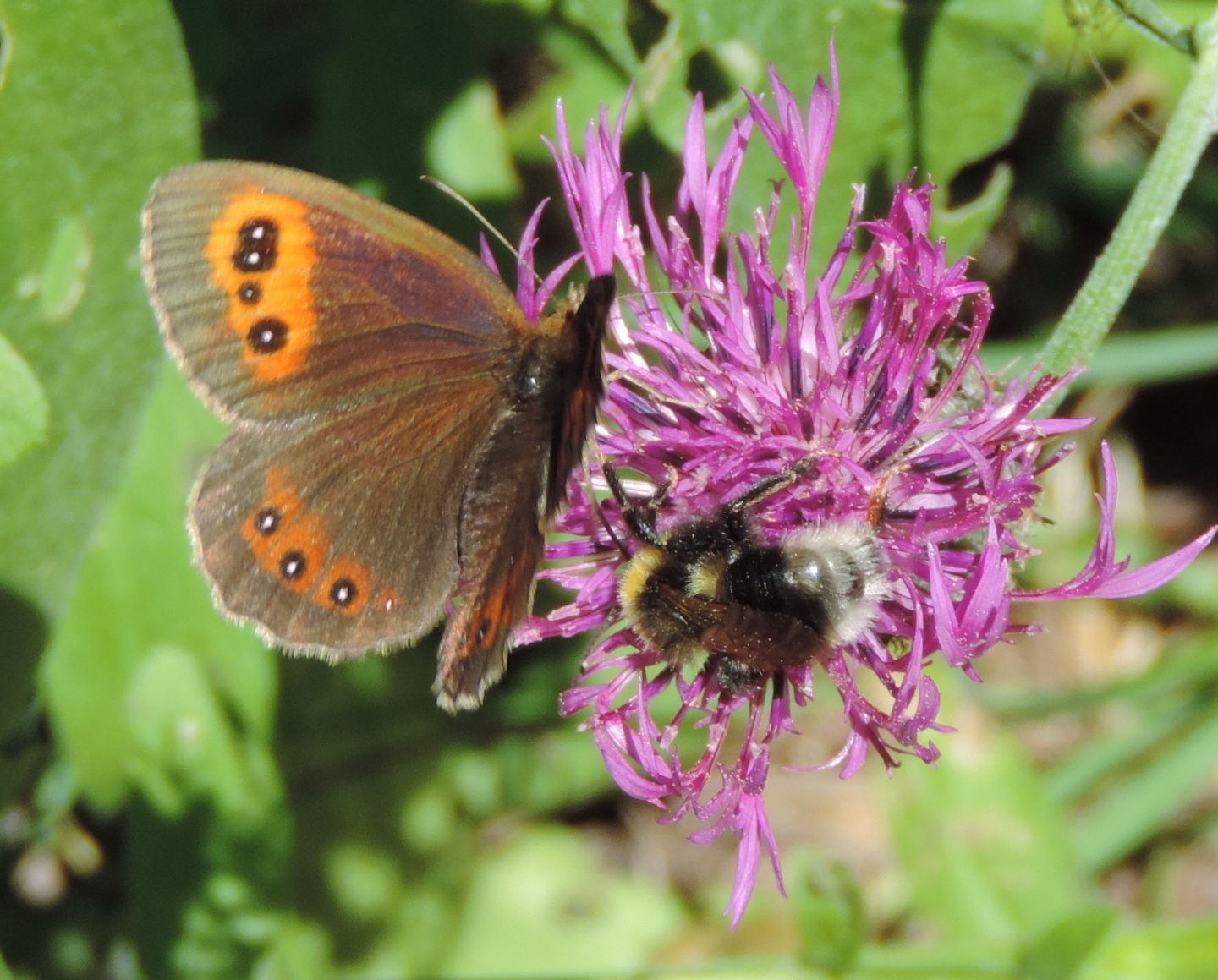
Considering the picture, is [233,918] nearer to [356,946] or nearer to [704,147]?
[356,946]

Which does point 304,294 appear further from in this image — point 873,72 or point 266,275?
point 873,72

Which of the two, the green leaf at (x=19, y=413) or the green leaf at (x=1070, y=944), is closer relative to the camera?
the green leaf at (x=19, y=413)

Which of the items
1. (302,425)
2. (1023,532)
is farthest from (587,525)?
(1023,532)

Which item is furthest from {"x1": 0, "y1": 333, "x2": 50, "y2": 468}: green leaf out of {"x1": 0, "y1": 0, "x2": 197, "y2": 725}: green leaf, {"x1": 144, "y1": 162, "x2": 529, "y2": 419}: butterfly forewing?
{"x1": 144, "y1": 162, "x2": 529, "y2": 419}: butterfly forewing

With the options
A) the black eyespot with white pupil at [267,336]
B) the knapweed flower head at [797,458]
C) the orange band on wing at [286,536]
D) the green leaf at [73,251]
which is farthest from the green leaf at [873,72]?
the orange band on wing at [286,536]

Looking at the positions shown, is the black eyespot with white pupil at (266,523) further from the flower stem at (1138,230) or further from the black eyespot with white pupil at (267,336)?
the flower stem at (1138,230)
